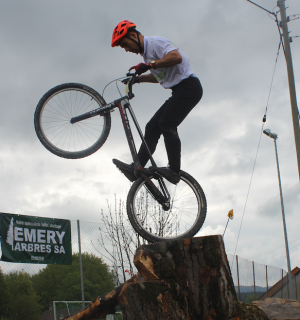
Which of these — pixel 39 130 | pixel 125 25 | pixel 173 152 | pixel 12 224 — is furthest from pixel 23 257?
pixel 125 25

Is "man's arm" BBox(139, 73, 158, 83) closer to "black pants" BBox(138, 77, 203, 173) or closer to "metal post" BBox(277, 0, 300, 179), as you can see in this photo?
"black pants" BBox(138, 77, 203, 173)

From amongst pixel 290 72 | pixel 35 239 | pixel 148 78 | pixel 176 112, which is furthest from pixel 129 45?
pixel 290 72

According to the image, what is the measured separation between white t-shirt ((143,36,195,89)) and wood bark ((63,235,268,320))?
177cm

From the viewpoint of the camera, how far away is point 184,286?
3.17 m

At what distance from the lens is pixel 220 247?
3342 mm

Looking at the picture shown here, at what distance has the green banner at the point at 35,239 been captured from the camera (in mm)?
7660

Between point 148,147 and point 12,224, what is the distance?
519 centimetres

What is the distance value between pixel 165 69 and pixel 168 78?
105mm

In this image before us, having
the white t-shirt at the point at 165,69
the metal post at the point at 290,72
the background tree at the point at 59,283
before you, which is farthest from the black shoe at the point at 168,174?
the metal post at the point at 290,72

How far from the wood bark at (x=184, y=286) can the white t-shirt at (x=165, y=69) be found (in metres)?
1.77

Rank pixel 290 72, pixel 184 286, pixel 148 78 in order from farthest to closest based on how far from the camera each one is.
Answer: pixel 290 72 → pixel 148 78 → pixel 184 286

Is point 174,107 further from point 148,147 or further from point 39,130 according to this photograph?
point 39,130

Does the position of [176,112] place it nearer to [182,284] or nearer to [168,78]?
[168,78]

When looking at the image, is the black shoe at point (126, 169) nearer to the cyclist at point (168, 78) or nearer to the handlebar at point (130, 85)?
the cyclist at point (168, 78)
